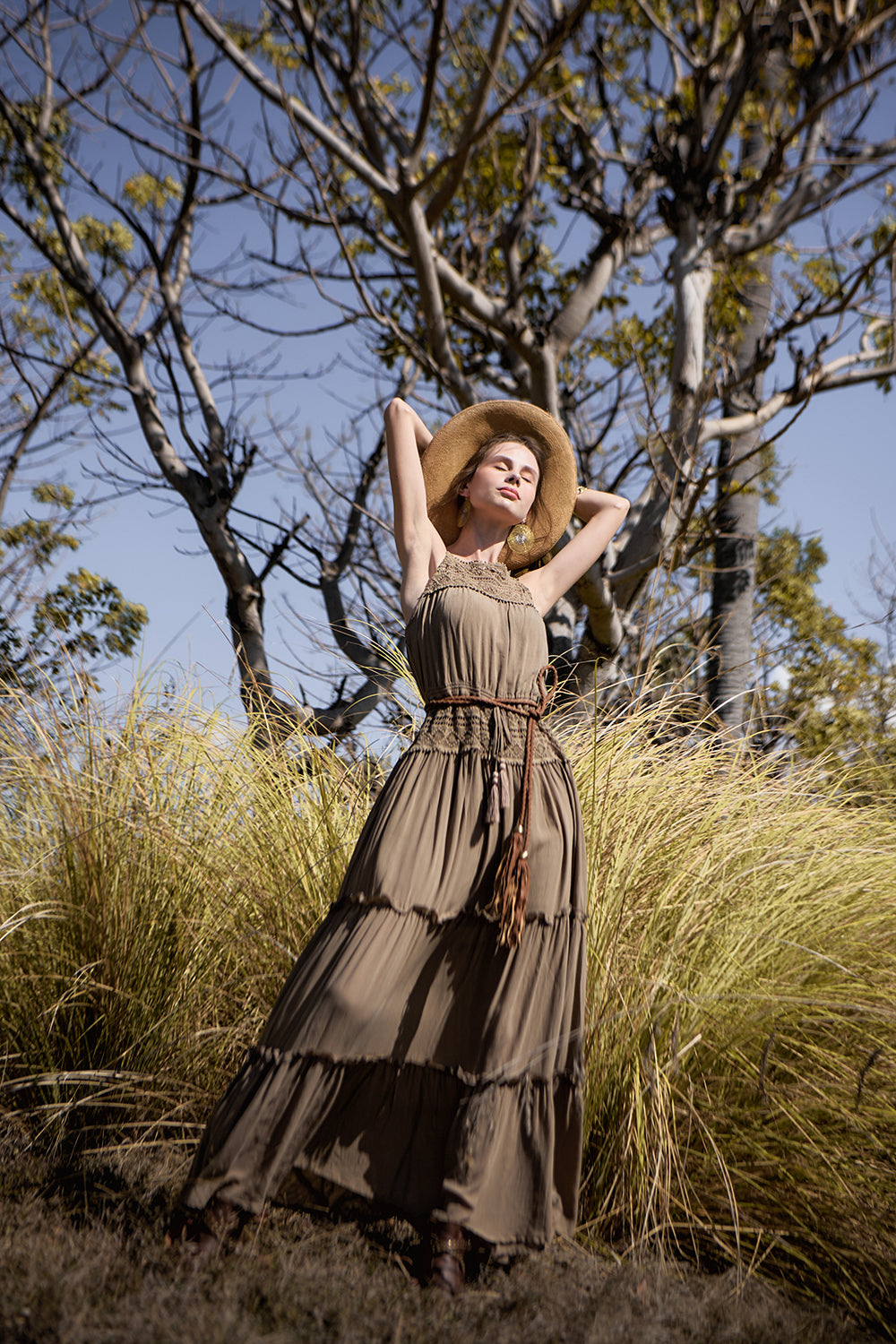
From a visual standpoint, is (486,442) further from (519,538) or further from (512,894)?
(512,894)

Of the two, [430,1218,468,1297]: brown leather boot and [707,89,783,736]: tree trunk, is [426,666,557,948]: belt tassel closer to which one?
[430,1218,468,1297]: brown leather boot

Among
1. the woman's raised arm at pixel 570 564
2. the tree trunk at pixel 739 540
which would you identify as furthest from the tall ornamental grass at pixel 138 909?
the tree trunk at pixel 739 540

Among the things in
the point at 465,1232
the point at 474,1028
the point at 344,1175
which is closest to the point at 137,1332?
the point at 344,1175

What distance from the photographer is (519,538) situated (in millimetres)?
2646

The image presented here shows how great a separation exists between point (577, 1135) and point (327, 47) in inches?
191

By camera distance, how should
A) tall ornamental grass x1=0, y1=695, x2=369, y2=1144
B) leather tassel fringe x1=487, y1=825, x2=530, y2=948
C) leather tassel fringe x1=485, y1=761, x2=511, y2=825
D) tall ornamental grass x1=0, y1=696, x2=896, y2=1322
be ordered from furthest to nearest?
tall ornamental grass x1=0, y1=695, x2=369, y2=1144 → tall ornamental grass x1=0, y1=696, x2=896, y2=1322 → leather tassel fringe x1=485, y1=761, x2=511, y2=825 → leather tassel fringe x1=487, y1=825, x2=530, y2=948

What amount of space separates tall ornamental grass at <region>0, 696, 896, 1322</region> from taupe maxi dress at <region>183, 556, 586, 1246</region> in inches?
11.3

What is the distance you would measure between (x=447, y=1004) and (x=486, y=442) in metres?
1.55

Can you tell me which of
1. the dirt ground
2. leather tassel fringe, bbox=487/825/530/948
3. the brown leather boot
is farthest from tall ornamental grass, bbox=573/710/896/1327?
the brown leather boot

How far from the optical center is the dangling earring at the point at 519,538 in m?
2.64

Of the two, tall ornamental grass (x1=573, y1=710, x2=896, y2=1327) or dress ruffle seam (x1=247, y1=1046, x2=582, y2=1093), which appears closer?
dress ruffle seam (x1=247, y1=1046, x2=582, y2=1093)

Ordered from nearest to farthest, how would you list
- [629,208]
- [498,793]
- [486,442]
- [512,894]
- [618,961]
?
[512,894], [498,793], [618,961], [486,442], [629,208]

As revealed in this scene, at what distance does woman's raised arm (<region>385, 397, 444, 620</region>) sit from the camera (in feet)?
7.97

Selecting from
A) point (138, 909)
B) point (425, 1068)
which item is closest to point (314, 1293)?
point (425, 1068)
